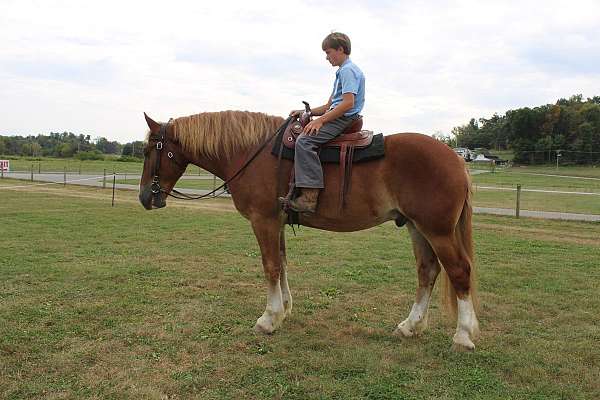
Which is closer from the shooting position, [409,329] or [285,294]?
[409,329]

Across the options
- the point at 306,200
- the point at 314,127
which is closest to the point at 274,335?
the point at 306,200

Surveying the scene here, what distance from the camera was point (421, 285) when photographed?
16.3 ft

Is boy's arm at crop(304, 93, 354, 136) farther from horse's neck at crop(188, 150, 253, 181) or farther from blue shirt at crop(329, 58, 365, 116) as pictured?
horse's neck at crop(188, 150, 253, 181)

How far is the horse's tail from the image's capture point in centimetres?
456

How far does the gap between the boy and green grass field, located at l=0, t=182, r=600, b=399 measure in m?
1.54

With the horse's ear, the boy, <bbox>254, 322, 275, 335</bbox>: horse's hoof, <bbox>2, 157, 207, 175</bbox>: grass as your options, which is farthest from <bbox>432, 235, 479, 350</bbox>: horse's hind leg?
<bbox>2, 157, 207, 175</bbox>: grass

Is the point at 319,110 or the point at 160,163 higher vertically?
the point at 319,110

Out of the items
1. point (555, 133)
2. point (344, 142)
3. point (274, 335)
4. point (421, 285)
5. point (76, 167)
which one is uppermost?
point (555, 133)

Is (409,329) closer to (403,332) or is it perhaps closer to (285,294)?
(403,332)

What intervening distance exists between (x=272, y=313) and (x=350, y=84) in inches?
99.5

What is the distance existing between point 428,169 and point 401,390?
2.00 metres

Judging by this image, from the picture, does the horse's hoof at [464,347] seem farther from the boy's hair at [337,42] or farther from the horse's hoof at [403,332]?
the boy's hair at [337,42]

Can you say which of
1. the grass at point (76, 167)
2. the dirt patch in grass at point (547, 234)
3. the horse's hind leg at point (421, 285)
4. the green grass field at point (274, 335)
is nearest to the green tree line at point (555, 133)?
the grass at point (76, 167)

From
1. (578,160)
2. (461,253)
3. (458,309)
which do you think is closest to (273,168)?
(461,253)
